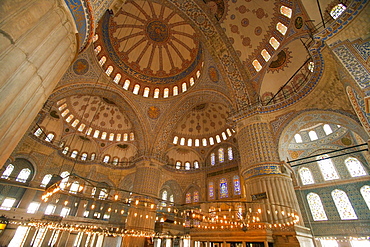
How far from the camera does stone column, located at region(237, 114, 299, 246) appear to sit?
835cm

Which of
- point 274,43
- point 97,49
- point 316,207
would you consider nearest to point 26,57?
point 274,43

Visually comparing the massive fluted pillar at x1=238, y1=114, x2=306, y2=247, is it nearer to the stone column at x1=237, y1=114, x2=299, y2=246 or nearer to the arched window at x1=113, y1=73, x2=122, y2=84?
the stone column at x1=237, y1=114, x2=299, y2=246

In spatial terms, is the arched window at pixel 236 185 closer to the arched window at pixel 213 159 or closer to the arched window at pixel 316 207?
the arched window at pixel 213 159

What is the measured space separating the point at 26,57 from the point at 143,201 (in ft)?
41.6

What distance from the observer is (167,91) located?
17.9m

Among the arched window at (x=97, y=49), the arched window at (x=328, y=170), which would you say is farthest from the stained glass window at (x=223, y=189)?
the arched window at (x=97, y=49)

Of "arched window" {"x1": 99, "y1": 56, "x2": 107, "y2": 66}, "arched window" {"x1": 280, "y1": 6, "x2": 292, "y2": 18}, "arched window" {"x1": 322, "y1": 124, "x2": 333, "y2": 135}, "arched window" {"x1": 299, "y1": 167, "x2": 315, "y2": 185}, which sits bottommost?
"arched window" {"x1": 299, "y1": 167, "x2": 315, "y2": 185}

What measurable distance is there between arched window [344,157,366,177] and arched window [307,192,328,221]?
9.77ft

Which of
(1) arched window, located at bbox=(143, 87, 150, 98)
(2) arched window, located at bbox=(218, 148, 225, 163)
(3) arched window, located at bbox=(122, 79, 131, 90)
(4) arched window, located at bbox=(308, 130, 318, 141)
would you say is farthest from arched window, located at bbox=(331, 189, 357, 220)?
(3) arched window, located at bbox=(122, 79, 131, 90)

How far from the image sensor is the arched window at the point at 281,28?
1006 cm

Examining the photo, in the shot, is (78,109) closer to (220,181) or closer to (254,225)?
(220,181)

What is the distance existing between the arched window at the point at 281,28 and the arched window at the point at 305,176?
11.4 metres

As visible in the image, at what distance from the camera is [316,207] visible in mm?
13961

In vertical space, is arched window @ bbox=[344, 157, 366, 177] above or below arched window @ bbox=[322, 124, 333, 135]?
below
